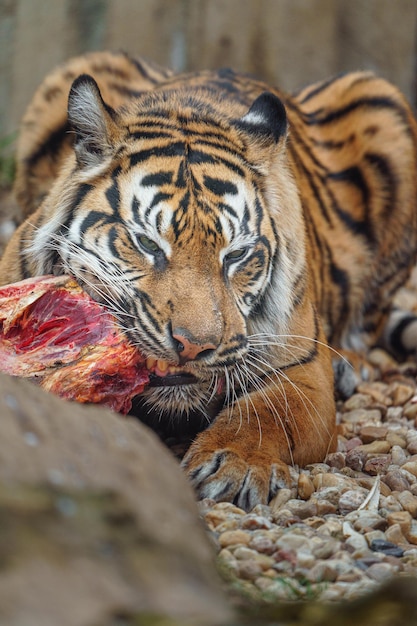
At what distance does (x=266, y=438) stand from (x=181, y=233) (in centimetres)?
76

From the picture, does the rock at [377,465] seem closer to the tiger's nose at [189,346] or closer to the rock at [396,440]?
the rock at [396,440]

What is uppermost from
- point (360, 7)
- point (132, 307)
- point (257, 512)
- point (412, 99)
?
point (360, 7)

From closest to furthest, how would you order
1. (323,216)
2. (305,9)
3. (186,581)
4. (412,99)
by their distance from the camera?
(186,581)
(323,216)
(305,9)
(412,99)

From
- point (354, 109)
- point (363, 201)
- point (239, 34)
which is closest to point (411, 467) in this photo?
point (363, 201)

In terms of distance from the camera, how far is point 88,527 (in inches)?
58.3

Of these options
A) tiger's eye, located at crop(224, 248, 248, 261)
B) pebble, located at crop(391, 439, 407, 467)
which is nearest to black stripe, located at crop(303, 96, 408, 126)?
tiger's eye, located at crop(224, 248, 248, 261)

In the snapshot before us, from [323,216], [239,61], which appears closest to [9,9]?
[239,61]

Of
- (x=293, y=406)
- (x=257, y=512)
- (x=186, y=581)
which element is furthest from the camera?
(x=293, y=406)

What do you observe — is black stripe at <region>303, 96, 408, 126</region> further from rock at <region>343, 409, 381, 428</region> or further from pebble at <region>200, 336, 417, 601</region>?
pebble at <region>200, 336, 417, 601</region>

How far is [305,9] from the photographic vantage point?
6.69m

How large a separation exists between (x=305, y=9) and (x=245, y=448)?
4605 mm

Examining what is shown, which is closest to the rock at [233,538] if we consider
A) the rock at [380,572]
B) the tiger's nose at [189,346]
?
the rock at [380,572]

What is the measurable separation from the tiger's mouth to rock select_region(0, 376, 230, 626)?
103 centimetres

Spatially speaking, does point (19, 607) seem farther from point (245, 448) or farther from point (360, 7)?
point (360, 7)
